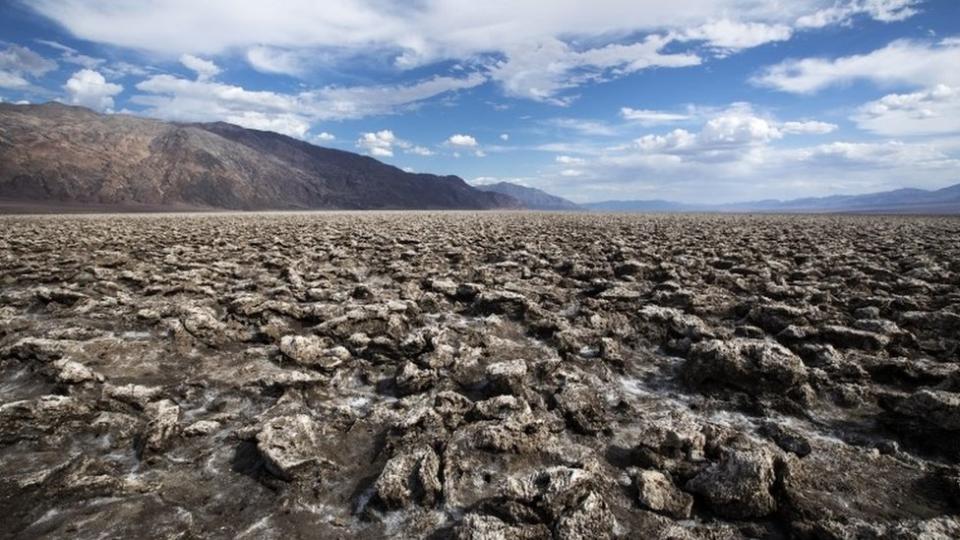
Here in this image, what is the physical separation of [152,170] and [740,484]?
469 ft

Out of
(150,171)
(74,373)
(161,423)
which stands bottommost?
(161,423)

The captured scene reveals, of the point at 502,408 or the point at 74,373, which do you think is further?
the point at 74,373

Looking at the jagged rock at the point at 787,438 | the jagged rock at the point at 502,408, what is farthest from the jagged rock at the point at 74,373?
the jagged rock at the point at 787,438

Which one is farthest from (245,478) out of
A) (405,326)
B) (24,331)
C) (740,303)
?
(740,303)

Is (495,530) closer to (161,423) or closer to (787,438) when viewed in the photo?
(787,438)

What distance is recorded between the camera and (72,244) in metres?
12.8

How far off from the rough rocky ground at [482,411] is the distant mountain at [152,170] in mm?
106604

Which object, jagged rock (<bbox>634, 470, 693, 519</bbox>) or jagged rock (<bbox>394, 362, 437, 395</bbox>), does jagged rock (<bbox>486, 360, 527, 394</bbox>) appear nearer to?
jagged rock (<bbox>394, 362, 437, 395</bbox>)

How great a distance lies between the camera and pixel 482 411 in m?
3.57

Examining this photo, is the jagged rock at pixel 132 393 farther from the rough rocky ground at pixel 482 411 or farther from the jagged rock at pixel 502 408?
the jagged rock at pixel 502 408

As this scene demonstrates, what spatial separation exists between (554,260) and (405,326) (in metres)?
5.35

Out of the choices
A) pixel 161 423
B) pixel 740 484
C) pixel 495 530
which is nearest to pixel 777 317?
pixel 740 484

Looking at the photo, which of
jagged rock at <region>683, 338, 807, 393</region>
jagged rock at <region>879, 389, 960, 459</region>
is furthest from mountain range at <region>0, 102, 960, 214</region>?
jagged rock at <region>879, 389, 960, 459</region>

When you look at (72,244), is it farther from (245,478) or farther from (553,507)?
(553,507)
